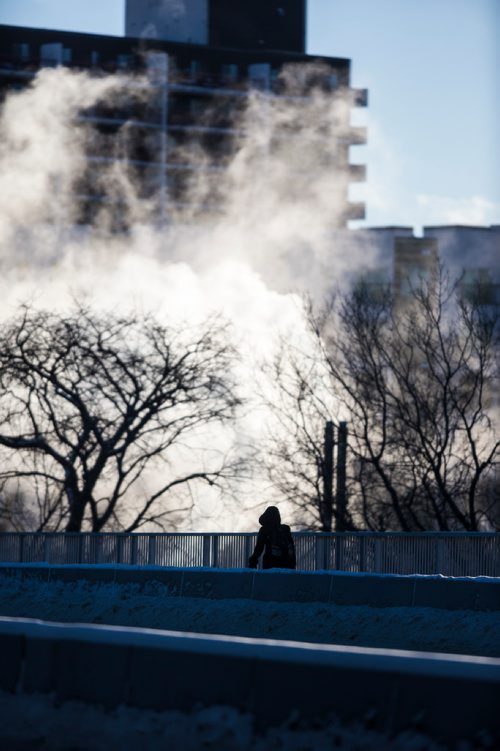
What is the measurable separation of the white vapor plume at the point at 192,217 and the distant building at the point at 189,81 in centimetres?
84

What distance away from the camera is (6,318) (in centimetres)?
3794

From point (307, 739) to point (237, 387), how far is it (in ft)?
114

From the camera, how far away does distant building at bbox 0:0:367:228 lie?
382 feet

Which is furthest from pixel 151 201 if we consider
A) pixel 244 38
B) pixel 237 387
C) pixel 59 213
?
pixel 237 387

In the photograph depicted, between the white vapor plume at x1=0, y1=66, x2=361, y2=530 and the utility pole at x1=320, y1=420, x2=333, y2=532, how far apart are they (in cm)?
1355

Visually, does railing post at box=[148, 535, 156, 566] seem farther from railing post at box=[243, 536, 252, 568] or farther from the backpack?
the backpack

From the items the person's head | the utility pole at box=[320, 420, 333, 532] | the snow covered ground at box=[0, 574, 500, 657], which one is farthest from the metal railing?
the utility pole at box=[320, 420, 333, 532]

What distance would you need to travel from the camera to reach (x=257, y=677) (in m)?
6.51

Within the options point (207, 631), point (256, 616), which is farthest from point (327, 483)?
point (207, 631)

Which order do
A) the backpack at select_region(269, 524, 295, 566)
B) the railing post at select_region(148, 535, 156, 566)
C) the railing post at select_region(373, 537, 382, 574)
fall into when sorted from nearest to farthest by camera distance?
the backpack at select_region(269, 524, 295, 566), the railing post at select_region(373, 537, 382, 574), the railing post at select_region(148, 535, 156, 566)

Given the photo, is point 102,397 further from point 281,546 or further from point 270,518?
point 270,518

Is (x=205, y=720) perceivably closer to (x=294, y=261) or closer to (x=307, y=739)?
(x=307, y=739)

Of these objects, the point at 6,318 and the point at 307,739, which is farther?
the point at 6,318

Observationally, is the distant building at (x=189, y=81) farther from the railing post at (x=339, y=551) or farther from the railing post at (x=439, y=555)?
the railing post at (x=439, y=555)
